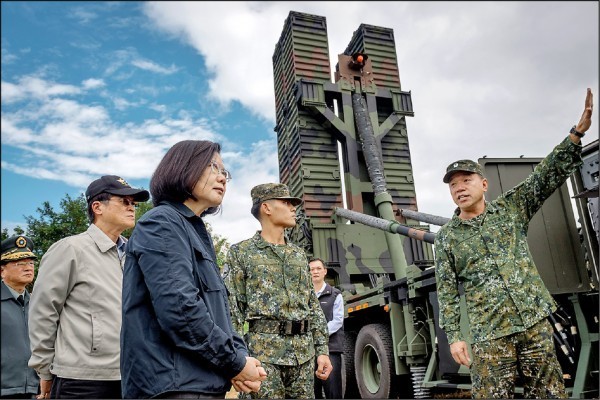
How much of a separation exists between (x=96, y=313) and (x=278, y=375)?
998 millimetres

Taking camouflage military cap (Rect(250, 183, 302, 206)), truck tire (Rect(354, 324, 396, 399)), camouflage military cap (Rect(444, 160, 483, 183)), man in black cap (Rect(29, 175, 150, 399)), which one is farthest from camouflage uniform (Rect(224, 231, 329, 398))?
truck tire (Rect(354, 324, 396, 399))

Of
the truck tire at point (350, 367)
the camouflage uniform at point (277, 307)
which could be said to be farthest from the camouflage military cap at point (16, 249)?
the truck tire at point (350, 367)

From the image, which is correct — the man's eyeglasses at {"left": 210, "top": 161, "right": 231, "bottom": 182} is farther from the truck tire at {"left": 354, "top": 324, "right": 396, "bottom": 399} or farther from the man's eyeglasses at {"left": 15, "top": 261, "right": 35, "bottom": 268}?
the truck tire at {"left": 354, "top": 324, "right": 396, "bottom": 399}

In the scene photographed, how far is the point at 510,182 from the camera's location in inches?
160

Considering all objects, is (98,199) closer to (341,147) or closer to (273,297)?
(273,297)

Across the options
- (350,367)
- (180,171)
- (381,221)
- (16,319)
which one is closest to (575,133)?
(180,171)

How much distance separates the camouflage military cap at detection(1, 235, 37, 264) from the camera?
3359 millimetres

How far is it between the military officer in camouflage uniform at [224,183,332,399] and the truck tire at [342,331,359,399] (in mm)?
4099

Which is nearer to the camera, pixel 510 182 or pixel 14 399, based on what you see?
pixel 14 399

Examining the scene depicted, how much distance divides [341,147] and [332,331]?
19.7 ft

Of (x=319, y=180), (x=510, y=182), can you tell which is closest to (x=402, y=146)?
(x=319, y=180)

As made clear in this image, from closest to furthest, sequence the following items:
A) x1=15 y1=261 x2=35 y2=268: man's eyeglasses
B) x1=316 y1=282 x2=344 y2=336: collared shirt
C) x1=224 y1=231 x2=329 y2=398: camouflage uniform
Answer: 1. x1=224 y1=231 x2=329 y2=398: camouflage uniform
2. x1=15 y1=261 x2=35 y2=268: man's eyeglasses
3. x1=316 y1=282 x2=344 y2=336: collared shirt

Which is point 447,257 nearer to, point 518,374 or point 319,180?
point 518,374

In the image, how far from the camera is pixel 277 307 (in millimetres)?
2920
